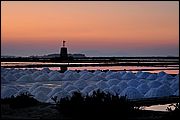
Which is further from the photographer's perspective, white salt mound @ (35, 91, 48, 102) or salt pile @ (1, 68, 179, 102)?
salt pile @ (1, 68, 179, 102)

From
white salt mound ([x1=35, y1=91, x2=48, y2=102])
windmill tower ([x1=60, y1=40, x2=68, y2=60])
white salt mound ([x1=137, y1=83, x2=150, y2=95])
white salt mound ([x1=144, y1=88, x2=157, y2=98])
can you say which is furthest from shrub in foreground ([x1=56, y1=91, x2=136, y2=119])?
windmill tower ([x1=60, y1=40, x2=68, y2=60])

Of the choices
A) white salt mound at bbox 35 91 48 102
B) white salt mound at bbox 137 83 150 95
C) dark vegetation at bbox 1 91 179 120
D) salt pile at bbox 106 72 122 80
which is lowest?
white salt mound at bbox 35 91 48 102

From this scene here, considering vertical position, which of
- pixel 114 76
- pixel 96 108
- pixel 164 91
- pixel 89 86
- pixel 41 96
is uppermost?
pixel 114 76

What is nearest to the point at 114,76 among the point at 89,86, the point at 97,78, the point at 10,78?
the point at 97,78

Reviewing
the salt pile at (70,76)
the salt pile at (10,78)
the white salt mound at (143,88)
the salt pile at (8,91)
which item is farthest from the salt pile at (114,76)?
the salt pile at (8,91)

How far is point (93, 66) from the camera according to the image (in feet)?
130

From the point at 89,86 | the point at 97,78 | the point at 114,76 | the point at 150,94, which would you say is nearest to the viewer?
the point at 150,94

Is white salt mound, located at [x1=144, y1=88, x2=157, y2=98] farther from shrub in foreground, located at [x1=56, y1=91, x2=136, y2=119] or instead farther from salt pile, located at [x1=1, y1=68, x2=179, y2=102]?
shrub in foreground, located at [x1=56, y1=91, x2=136, y2=119]

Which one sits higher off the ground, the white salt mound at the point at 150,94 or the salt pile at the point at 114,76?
the salt pile at the point at 114,76

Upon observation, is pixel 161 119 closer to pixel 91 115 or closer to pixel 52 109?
pixel 91 115

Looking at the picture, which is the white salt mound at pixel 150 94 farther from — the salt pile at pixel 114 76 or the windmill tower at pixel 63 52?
the windmill tower at pixel 63 52

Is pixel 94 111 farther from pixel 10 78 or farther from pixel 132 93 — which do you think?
pixel 10 78

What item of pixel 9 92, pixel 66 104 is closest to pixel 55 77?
pixel 9 92

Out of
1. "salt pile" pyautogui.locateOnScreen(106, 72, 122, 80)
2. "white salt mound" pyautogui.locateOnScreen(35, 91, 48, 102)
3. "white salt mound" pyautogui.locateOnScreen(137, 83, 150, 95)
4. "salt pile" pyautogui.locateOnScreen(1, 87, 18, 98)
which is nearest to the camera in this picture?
"salt pile" pyautogui.locateOnScreen(1, 87, 18, 98)
